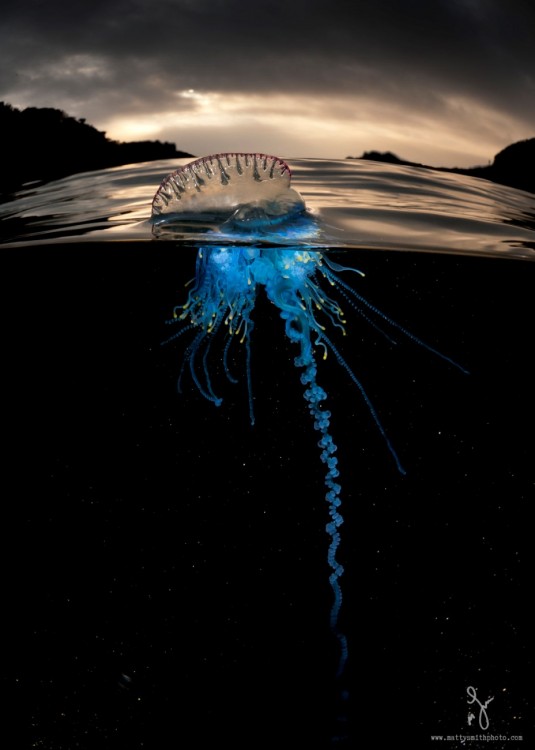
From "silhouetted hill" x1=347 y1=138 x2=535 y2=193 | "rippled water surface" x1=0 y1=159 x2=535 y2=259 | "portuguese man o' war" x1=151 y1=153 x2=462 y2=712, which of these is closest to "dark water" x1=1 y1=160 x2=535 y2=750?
"rippled water surface" x1=0 y1=159 x2=535 y2=259

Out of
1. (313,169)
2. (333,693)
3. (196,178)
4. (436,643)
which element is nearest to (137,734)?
(333,693)

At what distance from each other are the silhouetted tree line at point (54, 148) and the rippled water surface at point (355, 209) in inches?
3.4

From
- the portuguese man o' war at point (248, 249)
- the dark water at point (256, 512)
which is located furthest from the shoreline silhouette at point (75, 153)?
the portuguese man o' war at point (248, 249)

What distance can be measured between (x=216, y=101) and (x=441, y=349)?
18.4ft

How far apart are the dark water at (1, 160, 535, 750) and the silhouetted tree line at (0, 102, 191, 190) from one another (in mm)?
222

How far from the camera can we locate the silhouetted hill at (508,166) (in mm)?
3167

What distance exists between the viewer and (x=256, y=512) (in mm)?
7406

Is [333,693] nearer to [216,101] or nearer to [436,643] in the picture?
[436,643]

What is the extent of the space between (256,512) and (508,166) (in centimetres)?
524

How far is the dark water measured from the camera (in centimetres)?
237

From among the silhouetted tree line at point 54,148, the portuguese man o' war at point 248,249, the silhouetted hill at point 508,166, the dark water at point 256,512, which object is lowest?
the dark water at point 256,512

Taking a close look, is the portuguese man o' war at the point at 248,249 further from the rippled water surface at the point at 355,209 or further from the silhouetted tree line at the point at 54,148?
the silhouetted tree line at the point at 54,148

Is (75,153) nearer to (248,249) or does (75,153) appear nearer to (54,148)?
(54,148)

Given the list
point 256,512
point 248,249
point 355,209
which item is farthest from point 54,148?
point 256,512
